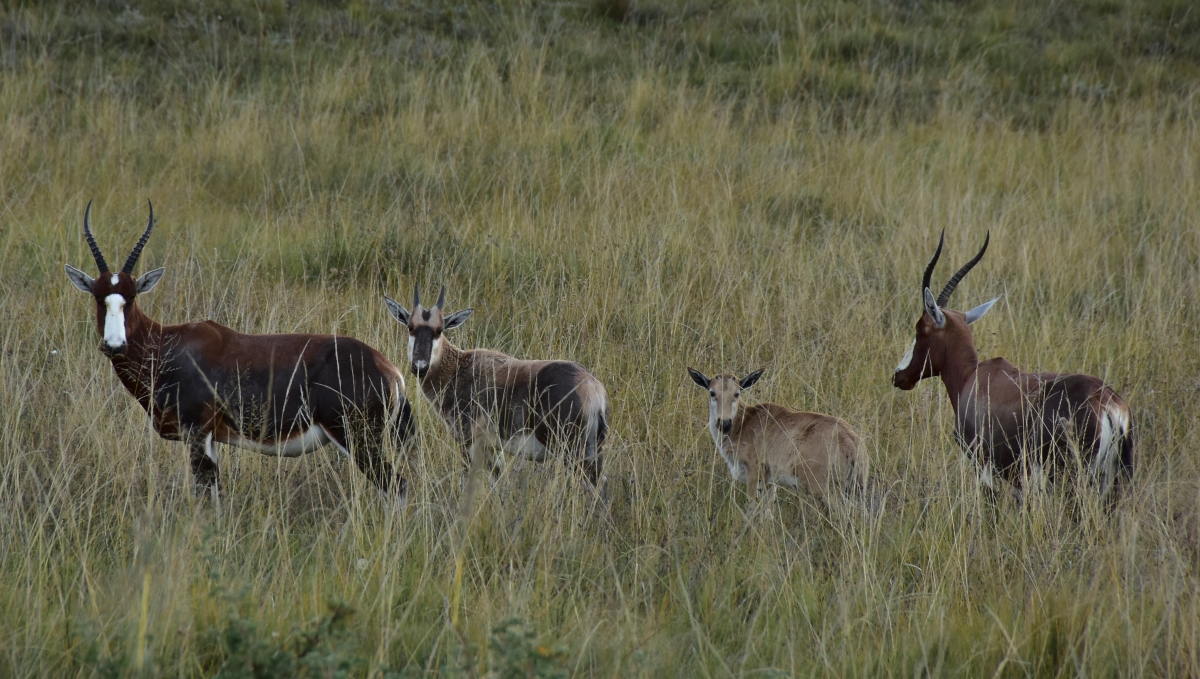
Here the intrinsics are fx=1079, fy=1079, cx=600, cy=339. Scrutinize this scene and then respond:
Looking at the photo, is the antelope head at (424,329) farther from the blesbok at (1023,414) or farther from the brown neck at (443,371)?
the blesbok at (1023,414)

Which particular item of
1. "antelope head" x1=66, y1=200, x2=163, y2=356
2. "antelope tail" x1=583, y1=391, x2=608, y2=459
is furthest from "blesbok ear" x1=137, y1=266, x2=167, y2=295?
Result: "antelope tail" x1=583, y1=391, x2=608, y2=459

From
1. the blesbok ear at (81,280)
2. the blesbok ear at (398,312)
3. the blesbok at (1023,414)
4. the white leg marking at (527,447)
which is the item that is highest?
the blesbok ear at (81,280)

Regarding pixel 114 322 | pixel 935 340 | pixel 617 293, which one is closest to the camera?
pixel 114 322

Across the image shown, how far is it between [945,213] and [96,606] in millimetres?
7209

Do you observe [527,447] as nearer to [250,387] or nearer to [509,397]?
[509,397]

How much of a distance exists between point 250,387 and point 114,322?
1.94ft

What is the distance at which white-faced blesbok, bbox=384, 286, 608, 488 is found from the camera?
5.10 metres

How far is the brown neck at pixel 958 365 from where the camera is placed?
5.03m

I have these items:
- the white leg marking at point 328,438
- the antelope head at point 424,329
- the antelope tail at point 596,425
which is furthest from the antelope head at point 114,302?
the antelope tail at point 596,425

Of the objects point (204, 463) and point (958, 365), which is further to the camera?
point (958, 365)

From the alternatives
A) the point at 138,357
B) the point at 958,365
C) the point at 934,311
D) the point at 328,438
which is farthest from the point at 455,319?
the point at 958,365

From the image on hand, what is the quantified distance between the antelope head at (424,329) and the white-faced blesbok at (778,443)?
1.34m

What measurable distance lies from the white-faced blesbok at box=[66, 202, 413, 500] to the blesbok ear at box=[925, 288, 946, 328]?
2447 millimetres

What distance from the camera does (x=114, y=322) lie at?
4391 millimetres
